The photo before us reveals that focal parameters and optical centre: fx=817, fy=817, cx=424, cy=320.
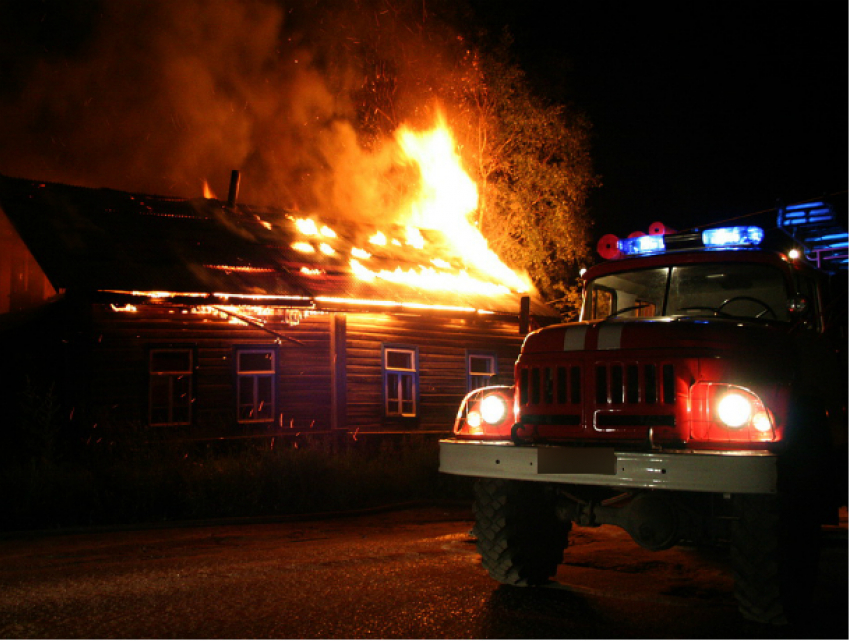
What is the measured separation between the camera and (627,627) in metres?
5.31

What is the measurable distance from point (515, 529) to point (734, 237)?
10.6 feet

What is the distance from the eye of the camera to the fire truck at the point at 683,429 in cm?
526

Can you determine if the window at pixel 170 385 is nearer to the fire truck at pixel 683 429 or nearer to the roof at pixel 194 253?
the roof at pixel 194 253

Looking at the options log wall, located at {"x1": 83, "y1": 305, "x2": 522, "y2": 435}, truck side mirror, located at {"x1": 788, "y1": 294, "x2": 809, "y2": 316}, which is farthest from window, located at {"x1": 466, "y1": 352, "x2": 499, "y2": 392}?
truck side mirror, located at {"x1": 788, "y1": 294, "x2": 809, "y2": 316}

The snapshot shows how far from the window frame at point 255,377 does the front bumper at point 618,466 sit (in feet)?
36.9

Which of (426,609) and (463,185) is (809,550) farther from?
(463,185)

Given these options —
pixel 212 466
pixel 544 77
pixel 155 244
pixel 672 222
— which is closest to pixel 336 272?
pixel 155 244

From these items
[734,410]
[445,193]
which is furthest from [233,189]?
[734,410]

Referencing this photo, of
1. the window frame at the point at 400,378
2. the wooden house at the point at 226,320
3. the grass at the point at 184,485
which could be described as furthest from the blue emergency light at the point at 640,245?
the window frame at the point at 400,378

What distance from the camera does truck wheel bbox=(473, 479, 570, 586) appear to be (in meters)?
6.30

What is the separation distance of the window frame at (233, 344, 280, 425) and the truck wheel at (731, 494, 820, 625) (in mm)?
12676

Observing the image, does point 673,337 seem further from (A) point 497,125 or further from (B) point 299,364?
(A) point 497,125

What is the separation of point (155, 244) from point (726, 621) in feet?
45.1

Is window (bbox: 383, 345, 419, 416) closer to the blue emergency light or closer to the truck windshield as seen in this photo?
the blue emergency light
